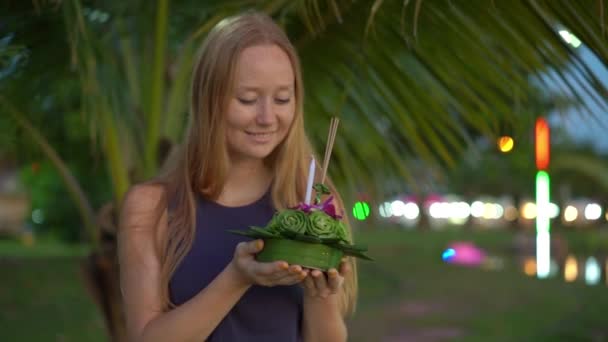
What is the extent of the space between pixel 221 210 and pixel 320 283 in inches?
13.4

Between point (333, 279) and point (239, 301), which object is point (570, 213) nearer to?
point (239, 301)

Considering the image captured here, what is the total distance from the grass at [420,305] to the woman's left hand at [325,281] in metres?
9.11

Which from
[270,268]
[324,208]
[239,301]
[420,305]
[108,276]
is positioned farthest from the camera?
[420,305]

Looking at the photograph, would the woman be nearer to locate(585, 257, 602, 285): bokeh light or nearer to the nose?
the nose

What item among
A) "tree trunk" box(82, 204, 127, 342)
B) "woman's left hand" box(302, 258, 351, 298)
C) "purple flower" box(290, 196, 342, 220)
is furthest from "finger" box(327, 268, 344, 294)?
"tree trunk" box(82, 204, 127, 342)

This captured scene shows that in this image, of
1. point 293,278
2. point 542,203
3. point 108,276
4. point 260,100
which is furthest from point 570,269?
point 293,278

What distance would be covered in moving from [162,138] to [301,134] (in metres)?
2.01

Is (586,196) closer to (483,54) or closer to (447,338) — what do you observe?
(447,338)

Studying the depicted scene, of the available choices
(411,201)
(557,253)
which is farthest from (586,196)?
(411,201)

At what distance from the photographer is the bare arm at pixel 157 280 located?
1.49 metres

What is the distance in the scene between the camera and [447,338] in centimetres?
1052

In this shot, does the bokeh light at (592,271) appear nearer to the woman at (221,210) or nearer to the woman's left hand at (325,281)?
the woman at (221,210)

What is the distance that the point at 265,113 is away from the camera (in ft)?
5.44

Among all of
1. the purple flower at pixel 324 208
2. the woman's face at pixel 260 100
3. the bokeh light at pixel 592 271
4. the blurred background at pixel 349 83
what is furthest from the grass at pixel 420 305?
the purple flower at pixel 324 208
